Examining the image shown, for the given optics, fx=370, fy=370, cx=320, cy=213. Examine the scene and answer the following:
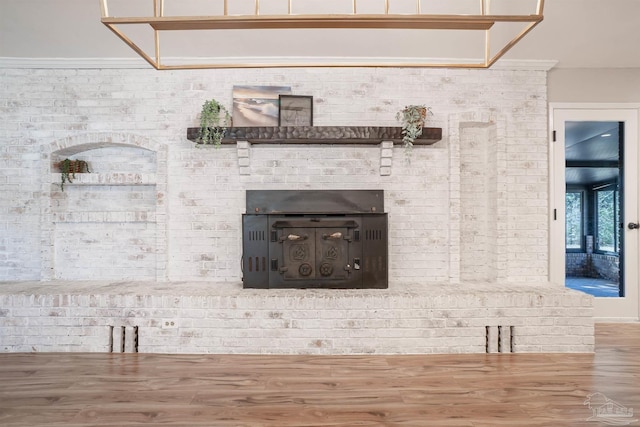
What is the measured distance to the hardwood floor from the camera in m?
2.06

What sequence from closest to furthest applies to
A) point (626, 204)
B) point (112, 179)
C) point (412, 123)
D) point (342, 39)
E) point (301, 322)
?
1. point (301, 322)
2. point (342, 39)
3. point (412, 123)
4. point (112, 179)
5. point (626, 204)

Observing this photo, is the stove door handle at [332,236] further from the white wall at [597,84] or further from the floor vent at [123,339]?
the white wall at [597,84]

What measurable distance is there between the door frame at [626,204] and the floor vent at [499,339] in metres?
1.09

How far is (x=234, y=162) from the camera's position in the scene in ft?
11.9

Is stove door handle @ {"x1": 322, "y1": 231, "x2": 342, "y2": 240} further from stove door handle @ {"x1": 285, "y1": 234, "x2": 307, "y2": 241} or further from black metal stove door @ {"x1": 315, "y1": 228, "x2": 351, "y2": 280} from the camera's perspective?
stove door handle @ {"x1": 285, "y1": 234, "x2": 307, "y2": 241}

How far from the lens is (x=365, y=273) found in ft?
10.7

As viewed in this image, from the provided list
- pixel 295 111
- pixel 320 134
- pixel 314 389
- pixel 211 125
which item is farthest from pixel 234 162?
pixel 314 389

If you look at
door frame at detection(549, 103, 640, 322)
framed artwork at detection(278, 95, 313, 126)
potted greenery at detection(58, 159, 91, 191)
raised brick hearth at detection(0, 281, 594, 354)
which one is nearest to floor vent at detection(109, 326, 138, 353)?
raised brick hearth at detection(0, 281, 594, 354)

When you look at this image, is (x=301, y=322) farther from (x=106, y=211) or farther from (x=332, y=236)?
(x=106, y=211)

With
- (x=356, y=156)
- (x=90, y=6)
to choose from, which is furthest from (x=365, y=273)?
(x=90, y=6)

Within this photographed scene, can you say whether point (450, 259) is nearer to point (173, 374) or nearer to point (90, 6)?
point (173, 374)

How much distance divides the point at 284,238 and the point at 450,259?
1.63 meters

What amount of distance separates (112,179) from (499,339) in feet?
12.4

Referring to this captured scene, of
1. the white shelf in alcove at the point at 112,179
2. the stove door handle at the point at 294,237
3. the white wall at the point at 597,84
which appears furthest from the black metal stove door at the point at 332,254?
the white wall at the point at 597,84
